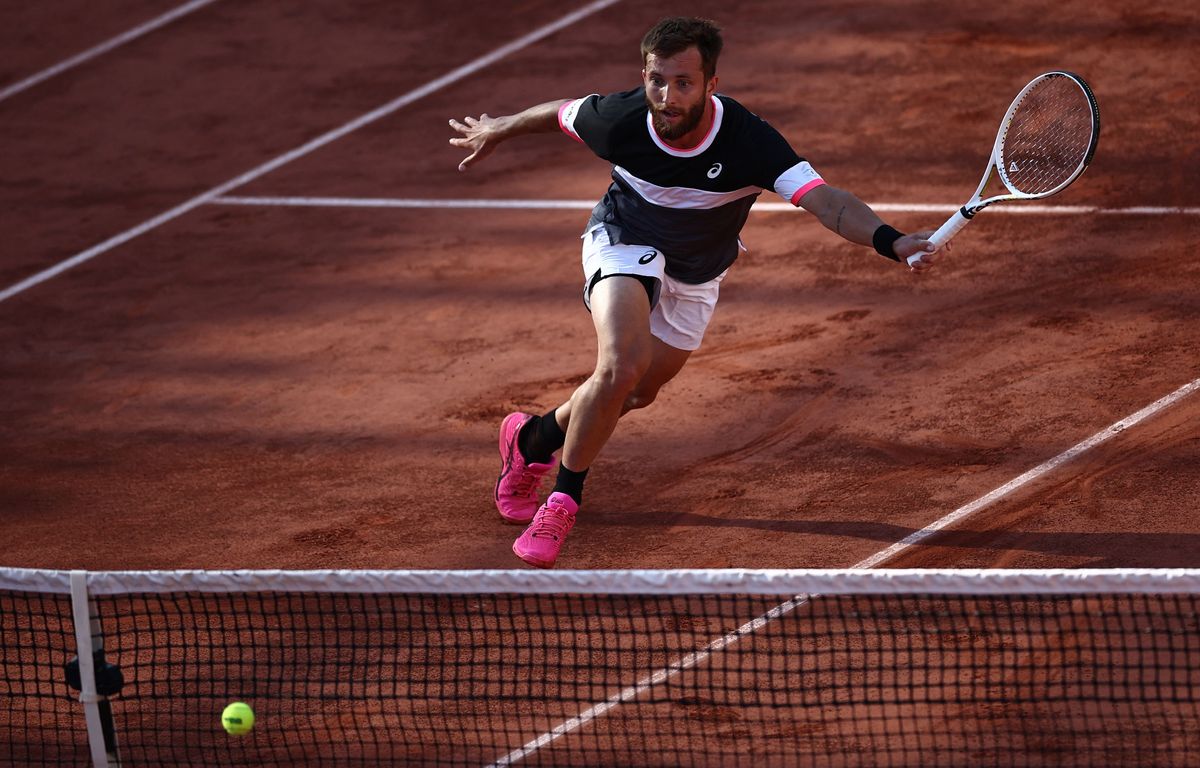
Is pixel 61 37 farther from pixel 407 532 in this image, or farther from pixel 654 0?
pixel 407 532

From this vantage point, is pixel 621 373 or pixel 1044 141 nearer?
pixel 621 373

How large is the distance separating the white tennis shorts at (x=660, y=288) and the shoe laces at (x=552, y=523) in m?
0.84

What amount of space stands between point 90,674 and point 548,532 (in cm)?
198

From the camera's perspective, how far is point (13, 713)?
5.55 meters

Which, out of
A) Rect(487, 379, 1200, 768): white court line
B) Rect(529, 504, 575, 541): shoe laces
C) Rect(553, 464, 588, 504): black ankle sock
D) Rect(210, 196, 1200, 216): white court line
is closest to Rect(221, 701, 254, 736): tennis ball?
Rect(487, 379, 1200, 768): white court line

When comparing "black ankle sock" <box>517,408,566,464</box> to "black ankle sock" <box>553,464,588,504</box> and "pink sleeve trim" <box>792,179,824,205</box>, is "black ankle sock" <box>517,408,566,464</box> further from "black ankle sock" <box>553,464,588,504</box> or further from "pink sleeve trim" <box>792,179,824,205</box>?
"pink sleeve trim" <box>792,179,824,205</box>

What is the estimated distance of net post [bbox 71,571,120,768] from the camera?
481 cm

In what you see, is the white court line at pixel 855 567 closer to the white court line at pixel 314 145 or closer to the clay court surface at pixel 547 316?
the clay court surface at pixel 547 316

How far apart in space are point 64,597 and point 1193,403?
5.15 m

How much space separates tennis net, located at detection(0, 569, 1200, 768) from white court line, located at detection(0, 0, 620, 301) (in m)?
4.42

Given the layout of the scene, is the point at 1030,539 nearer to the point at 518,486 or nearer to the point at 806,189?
the point at 806,189

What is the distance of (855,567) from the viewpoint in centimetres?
611

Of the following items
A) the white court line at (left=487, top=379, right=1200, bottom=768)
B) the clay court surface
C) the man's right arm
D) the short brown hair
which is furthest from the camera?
the clay court surface

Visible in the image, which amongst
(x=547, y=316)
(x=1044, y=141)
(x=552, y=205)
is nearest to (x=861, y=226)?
(x=1044, y=141)
